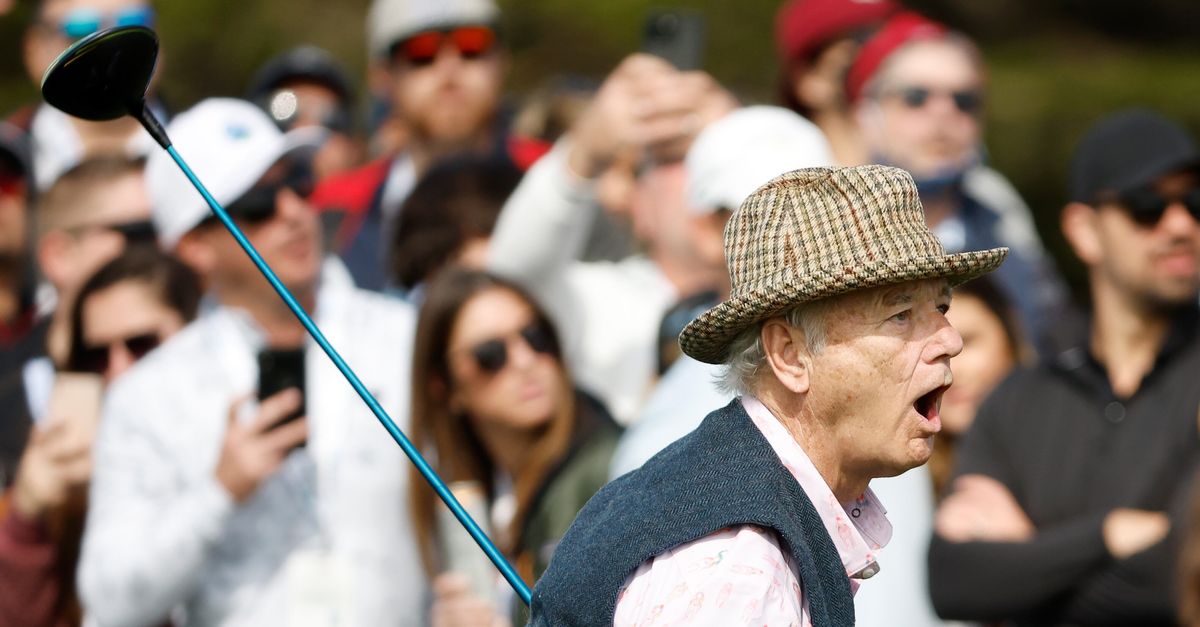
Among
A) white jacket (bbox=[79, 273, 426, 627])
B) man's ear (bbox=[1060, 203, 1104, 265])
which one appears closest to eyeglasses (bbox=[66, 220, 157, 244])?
white jacket (bbox=[79, 273, 426, 627])

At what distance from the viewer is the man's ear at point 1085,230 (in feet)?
17.1

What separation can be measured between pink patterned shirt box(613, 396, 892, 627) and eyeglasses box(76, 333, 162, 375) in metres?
3.53

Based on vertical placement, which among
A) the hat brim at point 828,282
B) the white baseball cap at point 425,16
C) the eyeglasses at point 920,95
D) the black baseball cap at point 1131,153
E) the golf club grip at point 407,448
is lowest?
the eyeglasses at point 920,95

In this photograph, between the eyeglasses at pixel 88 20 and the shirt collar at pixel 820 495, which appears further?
the eyeglasses at pixel 88 20

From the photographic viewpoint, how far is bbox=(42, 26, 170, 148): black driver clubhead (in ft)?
10.3

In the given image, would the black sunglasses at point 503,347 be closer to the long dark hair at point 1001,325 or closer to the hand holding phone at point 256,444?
the hand holding phone at point 256,444

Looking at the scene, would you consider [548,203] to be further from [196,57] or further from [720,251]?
[196,57]

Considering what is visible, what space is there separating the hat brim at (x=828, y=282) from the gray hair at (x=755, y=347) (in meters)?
0.03

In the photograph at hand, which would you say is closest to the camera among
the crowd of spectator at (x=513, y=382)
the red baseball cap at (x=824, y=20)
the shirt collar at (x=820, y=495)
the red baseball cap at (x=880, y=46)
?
the shirt collar at (x=820, y=495)

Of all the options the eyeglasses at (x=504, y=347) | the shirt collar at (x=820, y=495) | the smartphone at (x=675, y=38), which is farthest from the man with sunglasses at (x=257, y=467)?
the shirt collar at (x=820, y=495)

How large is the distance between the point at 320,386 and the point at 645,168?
1.23 meters

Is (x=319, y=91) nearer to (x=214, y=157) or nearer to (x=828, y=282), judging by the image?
(x=214, y=157)

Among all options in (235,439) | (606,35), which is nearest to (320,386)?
(235,439)

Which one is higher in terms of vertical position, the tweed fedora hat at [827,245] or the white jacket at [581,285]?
the tweed fedora hat at [827,245]
